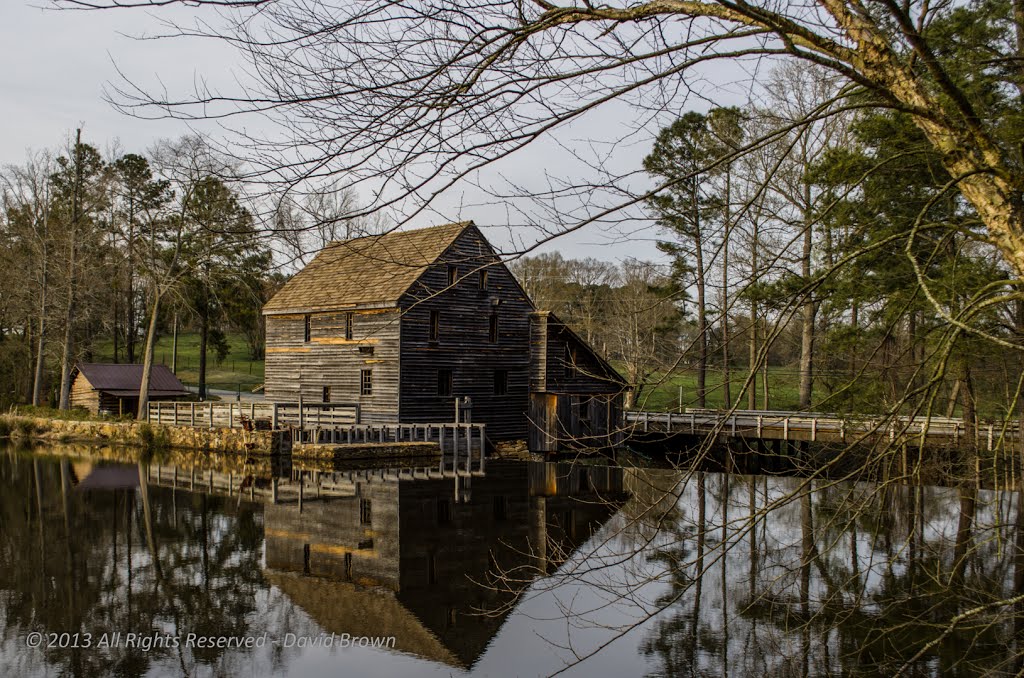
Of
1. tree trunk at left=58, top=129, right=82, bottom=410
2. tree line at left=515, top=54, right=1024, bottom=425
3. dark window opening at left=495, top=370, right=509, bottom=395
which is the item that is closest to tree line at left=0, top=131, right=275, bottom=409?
tree trunk at left=58, top=129, right=82, bottom=410

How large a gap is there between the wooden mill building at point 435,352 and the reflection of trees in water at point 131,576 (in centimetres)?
1178

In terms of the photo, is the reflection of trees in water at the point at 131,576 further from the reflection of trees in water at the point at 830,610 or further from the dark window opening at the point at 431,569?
the reflection of trees in water at the point at 830,610

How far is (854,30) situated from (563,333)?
30.3 metres

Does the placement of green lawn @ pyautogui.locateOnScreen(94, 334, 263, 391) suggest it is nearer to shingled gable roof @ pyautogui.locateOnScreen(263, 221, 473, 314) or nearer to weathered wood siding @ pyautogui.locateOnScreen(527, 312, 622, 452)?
shingled gable roof @ pyautogui.locateOnScreen(263, 221, 473, 314)

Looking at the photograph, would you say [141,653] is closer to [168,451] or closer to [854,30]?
[854,30]

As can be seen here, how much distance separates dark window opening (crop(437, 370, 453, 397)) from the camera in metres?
32.9

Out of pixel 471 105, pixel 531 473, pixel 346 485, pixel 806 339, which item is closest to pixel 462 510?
pixel 346 485

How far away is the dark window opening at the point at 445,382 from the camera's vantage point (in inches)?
1294

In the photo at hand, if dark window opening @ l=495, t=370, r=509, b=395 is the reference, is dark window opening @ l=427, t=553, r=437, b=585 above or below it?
below

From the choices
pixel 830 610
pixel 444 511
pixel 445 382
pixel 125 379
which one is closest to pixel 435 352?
pixel 445 382

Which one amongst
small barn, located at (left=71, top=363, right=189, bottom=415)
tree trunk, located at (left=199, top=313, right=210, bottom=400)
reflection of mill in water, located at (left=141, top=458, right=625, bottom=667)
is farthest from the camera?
tree trunk, located at (left=199, top=313, right=210, bottom=400)

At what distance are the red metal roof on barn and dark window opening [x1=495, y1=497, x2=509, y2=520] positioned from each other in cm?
2872

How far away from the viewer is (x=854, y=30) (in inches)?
154

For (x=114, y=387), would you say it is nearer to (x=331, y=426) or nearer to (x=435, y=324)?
(x=331, y=426)
